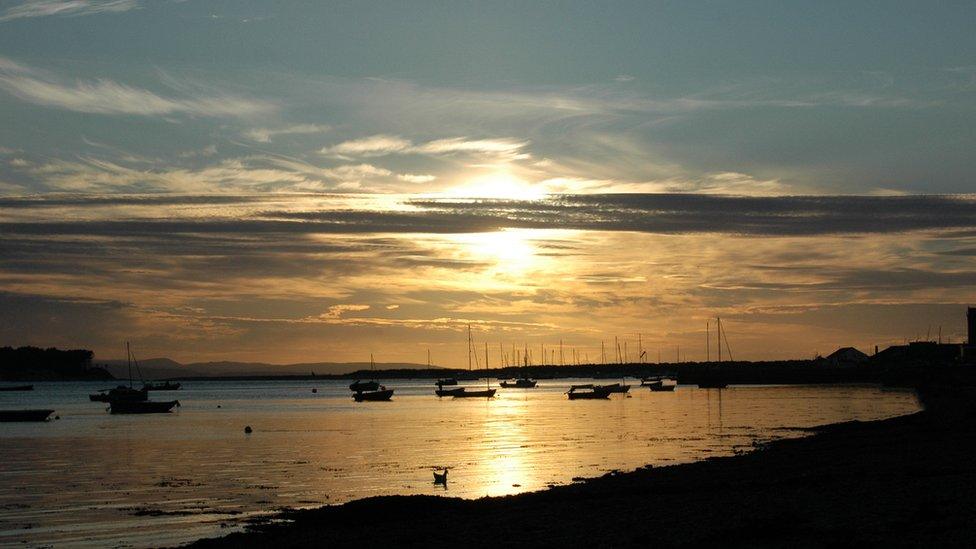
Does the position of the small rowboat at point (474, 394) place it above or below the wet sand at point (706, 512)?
below

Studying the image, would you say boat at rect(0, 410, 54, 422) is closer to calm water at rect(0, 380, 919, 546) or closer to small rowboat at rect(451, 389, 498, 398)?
calm water at rect(0, 380, 919, 546)

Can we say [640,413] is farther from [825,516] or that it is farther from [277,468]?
[825,516]

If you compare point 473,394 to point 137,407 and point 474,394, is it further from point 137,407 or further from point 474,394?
point 137,407

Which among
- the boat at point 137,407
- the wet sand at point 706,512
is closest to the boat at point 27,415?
the boat at point 137,407

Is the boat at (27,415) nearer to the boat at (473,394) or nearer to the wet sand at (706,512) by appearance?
the wet sand at (706,512)

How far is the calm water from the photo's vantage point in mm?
35500

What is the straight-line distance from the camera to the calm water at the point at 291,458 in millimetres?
35500

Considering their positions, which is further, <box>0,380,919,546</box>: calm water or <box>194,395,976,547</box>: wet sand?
<box>0,380,919,546</box>: calm water

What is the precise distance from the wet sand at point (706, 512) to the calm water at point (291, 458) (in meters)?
4.83

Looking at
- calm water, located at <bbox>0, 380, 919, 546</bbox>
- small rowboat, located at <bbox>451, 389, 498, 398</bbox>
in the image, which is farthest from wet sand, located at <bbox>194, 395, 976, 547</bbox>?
small rowboat, located at <bbox>451, 389, 498, 398</bbox>

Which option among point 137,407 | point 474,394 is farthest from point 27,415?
point 474,394

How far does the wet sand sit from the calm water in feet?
15.8

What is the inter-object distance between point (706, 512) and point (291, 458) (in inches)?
1463

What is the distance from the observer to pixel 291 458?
59.6m
